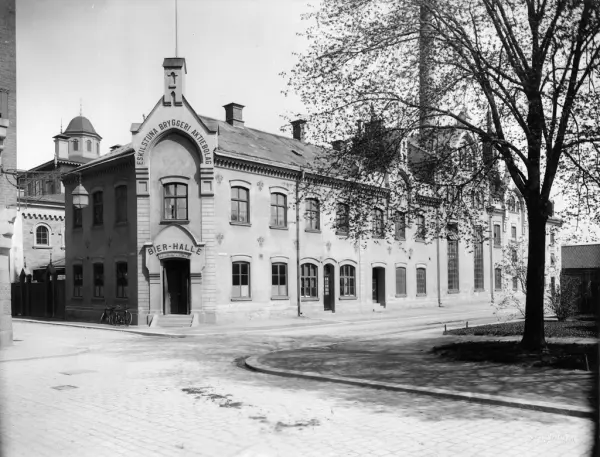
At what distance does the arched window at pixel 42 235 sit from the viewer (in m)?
41.1

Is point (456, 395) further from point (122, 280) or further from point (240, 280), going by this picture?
point (122, 280)

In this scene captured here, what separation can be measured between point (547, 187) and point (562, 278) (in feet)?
36.6

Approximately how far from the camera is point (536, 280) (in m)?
13.0

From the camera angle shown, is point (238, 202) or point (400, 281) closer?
point (238, 202)

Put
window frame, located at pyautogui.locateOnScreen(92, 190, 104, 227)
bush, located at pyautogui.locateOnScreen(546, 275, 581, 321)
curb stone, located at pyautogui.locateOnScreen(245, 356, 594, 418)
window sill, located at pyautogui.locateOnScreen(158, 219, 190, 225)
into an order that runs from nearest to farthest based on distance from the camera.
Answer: curb stone, located at pyautogui.locateOnScreen(245, 356, 594, 418) < bush, located at pyautogui.locateOnScreen(546, 275, 581, 321) < window sill, located at pyautogui.locateOnScreen(158, 219, 190, 225) < window frame, located at pyautogui.locateOnScreen(92, 190, 104, 227)

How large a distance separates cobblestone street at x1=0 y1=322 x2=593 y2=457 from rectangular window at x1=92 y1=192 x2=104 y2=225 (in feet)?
57.6

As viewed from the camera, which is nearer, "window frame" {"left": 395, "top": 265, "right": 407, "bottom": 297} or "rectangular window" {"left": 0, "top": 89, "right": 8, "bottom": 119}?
"rectangular window" {"left": 0, "top": 89, "right": 8, "bottom": 119}

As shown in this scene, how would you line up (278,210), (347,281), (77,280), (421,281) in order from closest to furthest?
(278,210), (77,280), (347,281), (421,281)

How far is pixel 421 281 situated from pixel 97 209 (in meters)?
21.8

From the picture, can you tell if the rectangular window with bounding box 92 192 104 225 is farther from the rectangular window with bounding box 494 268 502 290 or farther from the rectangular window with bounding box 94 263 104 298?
the rectangular window with bounding box 494 268 502 290

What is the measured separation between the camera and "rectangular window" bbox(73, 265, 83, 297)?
3038 centimetres

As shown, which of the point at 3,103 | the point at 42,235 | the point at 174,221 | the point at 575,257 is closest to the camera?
the point at 3,103

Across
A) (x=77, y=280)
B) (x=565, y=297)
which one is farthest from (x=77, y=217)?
(x=565, y=297)

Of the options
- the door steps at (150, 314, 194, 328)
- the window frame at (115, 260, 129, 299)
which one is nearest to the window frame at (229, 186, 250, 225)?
the door steps at (150, 314, 194, 328)
